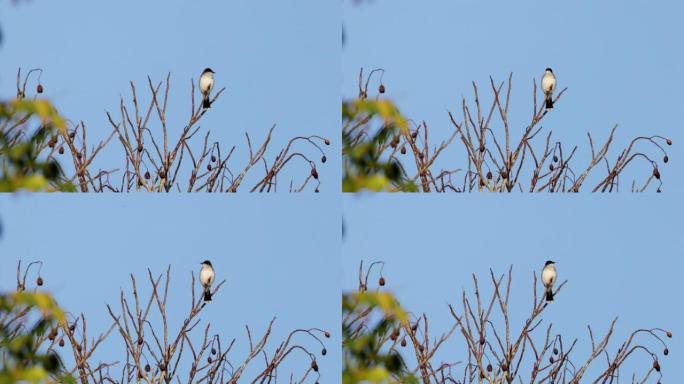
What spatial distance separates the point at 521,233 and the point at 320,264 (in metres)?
0.61

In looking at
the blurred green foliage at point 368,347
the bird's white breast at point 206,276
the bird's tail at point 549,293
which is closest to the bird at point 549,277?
the bird's tail at point 549,293

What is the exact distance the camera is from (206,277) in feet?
13.0

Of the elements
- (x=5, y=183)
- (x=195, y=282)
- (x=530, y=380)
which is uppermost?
(x=5, y=183)

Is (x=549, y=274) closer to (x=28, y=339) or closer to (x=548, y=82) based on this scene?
(x=548, y=82)

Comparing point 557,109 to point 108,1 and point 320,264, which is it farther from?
point 108,1

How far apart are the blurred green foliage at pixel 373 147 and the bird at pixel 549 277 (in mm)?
470

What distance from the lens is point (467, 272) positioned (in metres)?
3.98

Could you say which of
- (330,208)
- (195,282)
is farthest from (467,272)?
(195,282)

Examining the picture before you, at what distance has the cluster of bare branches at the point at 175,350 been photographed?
3973 millimetres

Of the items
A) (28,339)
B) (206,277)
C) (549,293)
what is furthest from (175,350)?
(549,293)

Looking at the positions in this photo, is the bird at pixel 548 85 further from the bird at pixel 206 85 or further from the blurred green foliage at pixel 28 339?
the blurred green foliage at pixel 28 339

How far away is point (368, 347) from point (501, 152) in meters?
0.71

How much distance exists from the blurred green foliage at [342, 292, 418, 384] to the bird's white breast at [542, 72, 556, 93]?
2.56ft

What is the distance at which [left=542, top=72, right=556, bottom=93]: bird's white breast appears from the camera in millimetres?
→ 4031
